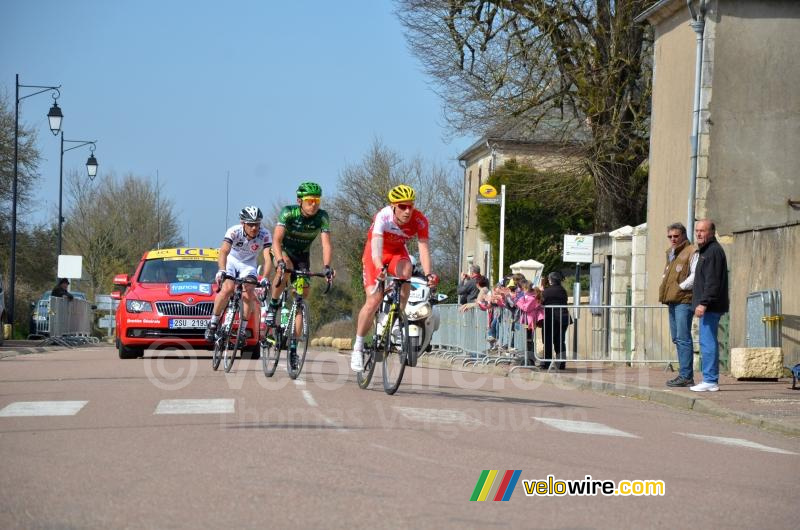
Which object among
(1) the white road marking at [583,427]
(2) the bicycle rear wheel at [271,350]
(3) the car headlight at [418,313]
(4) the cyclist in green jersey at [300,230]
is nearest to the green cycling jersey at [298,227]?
(4) the cyclist in green jersey at [300,230]

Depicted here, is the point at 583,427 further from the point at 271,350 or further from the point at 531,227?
the point at 531,227

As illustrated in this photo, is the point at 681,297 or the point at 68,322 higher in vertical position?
the point at 681,297

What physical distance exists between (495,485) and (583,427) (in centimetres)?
363

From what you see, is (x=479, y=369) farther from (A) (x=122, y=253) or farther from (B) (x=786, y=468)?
(A) (x=122, y=253)

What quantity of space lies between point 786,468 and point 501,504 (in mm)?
2998

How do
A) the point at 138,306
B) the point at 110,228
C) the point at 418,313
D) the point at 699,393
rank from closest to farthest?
the point at 418,313
the point at 699,393
the point at 138,306
the point at 110,228

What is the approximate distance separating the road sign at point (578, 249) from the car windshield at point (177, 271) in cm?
747

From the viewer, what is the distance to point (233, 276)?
48.1 ft

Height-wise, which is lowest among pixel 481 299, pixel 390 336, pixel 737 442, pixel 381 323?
pixel 737 442

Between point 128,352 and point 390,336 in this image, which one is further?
point 128,352

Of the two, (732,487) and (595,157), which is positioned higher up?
(595,157)

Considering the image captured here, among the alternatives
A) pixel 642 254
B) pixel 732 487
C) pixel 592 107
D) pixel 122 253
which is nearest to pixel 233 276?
pixel 732 487

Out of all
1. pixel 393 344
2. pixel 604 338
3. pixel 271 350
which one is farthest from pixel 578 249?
pixel 393 344

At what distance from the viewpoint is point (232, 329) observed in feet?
48.5
